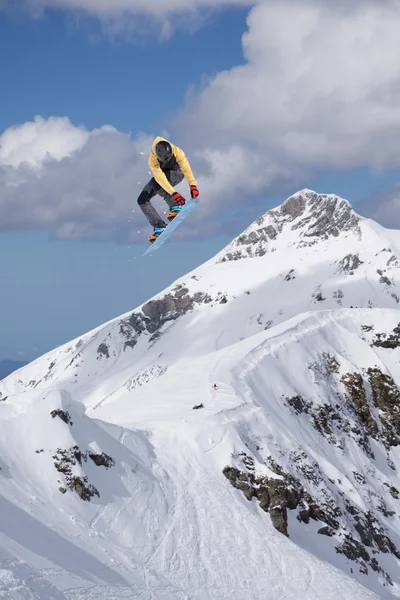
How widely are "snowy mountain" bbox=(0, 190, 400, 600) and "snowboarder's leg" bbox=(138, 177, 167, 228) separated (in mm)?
12522

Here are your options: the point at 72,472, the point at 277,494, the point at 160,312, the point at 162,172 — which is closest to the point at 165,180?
the point at 162,172

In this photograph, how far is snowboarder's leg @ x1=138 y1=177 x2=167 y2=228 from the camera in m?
24.0

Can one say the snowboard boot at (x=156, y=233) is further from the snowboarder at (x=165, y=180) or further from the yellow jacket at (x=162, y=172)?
the yellow jacket at (x=162, y=172)

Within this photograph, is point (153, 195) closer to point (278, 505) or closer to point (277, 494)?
point (278, 505)

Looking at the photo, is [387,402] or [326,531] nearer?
[326,531]

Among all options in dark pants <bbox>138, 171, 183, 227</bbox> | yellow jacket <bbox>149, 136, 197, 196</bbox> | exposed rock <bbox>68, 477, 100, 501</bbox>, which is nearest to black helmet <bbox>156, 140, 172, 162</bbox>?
yellow jacket <bbox>149, 136, 197, 196</bbox>

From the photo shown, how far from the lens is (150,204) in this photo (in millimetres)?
25047

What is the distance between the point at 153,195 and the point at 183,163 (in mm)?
3127

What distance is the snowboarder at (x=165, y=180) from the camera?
20891mm

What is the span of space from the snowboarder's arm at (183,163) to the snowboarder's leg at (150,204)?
1863mm

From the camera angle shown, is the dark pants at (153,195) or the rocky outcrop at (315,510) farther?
the rocky outcrop at (315,510)

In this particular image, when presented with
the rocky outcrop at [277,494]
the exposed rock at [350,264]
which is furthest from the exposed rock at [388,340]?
the exposed rock at [350,264]

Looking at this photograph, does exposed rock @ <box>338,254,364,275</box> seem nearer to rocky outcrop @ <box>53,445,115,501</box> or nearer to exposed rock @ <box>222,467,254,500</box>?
exposed rock @ <box>222,467,254,500</box>

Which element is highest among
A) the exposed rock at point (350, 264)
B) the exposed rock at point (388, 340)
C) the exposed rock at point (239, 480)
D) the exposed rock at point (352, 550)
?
the exposed rock at point (350, 264)
